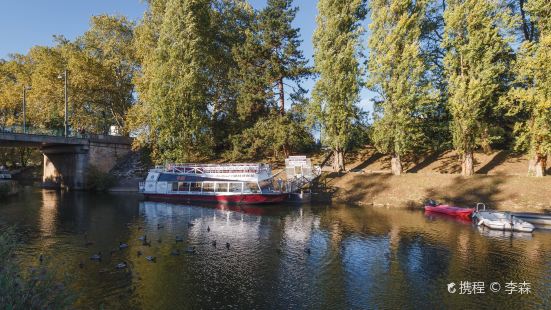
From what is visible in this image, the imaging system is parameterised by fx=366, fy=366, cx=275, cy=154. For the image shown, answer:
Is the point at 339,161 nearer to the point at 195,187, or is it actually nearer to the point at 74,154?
the point at 195,187

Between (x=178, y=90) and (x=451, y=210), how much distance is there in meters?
42.9

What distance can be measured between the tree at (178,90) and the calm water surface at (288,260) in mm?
23858

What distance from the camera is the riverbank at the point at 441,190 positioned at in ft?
126

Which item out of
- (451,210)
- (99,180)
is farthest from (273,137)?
(99,180)

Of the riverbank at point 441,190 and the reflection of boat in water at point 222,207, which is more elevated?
the riverbank at point 441,190

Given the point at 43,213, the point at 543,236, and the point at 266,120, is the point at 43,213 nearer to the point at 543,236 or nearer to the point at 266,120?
the point at 266,120

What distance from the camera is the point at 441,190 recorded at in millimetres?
43906

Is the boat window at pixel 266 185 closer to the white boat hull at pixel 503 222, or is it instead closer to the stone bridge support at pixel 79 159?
→ the white boat hull at pixel 503 222

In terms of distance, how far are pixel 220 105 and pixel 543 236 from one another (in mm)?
54068

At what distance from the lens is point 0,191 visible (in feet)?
159

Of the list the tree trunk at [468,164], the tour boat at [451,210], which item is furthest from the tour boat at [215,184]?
the tree trunk at [468,164]

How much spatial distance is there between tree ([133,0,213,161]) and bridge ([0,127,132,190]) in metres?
11.2

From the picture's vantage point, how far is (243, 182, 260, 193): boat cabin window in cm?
4584

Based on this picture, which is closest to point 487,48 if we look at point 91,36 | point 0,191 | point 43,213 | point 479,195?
point 479,195
